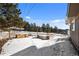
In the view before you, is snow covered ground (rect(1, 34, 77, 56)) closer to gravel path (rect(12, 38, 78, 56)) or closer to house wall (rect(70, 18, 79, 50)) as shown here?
gravel path (rect(12, 38, 78, 56))

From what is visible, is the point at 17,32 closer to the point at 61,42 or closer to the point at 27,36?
the point at 27,36

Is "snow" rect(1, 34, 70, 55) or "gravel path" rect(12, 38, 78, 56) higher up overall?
"snow" rect(1, 34, 70, 55)

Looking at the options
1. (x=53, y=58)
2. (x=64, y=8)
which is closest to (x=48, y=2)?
(x=64, y=8)

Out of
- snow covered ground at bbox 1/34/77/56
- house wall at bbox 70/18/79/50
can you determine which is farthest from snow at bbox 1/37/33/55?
house wall at bbox 70/18/79/50

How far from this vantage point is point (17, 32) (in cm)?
377

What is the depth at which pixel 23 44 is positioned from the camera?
12.1 feet

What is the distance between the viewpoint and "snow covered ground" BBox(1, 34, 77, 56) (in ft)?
12.1

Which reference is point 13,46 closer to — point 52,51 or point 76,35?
point 52,51

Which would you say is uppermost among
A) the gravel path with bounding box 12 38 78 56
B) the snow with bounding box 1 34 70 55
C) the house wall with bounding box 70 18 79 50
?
the house wall with bounding box 70 18 79 50

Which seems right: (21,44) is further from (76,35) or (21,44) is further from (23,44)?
(76,35)

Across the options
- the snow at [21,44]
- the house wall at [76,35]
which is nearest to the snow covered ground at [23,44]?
the snow at [21,44]

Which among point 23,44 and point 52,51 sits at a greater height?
point 23,44

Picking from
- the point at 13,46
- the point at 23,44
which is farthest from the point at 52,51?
the point at 13,46

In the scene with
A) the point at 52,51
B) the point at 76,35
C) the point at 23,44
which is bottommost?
the point at 52,51
